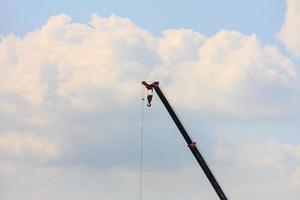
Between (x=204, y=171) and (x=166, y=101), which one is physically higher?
(x=166, y=101)

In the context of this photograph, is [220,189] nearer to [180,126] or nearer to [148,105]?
[180,126]

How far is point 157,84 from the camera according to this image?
15262cm

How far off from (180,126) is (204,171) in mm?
12449

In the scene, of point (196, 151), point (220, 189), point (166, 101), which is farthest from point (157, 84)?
point (220, 189)

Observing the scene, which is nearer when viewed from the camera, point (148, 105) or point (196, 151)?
point (148, 105)

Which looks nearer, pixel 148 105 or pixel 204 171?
pixel 148 105

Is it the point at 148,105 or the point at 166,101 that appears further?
the point at 166,101

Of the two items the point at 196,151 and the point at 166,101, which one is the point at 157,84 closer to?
the point at 166,101

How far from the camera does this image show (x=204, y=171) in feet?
511

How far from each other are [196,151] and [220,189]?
11.0 m

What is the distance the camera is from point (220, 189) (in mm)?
156500

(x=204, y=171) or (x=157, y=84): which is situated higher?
(x=157, y=84)

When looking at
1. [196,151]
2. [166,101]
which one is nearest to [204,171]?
[196,151]

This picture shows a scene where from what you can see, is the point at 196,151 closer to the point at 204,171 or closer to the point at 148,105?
the point at 204,171
